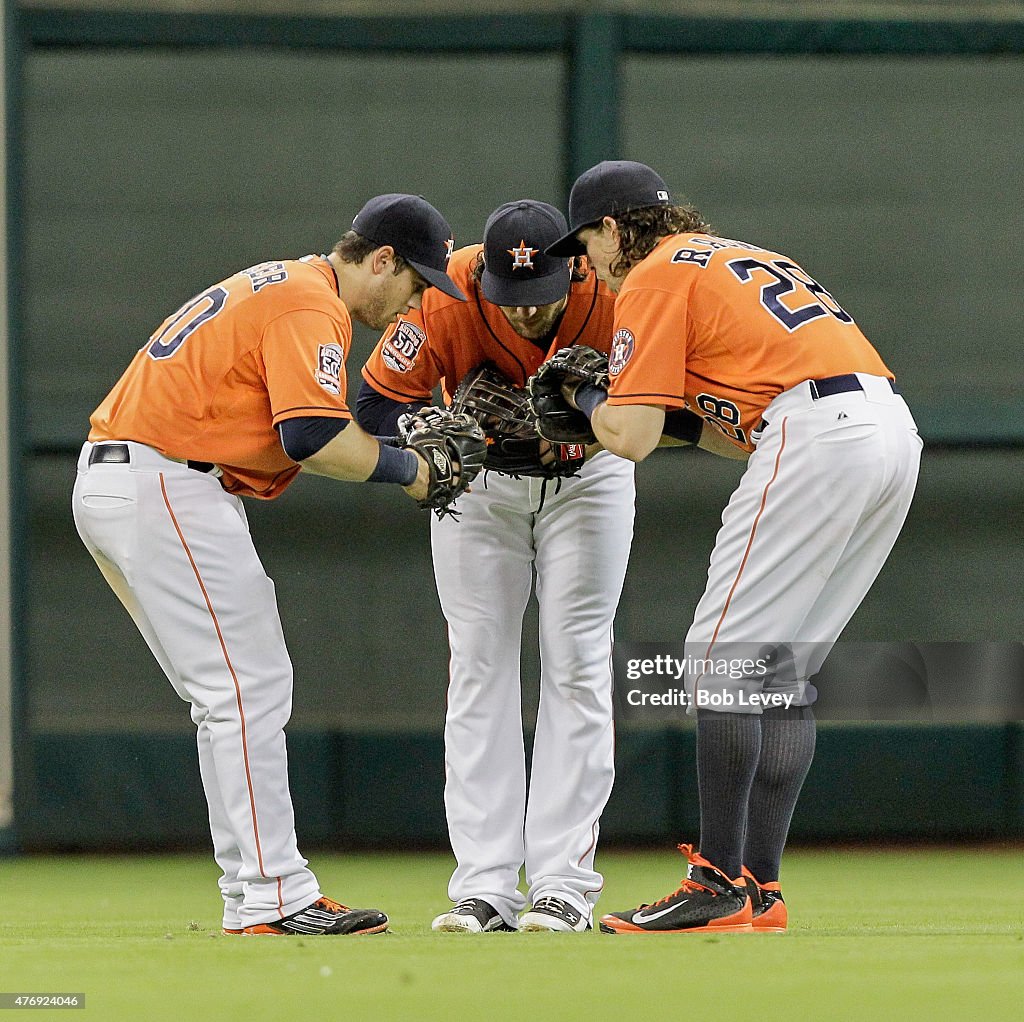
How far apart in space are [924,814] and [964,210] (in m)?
2.75

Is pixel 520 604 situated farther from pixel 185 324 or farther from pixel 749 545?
pixel 185 324

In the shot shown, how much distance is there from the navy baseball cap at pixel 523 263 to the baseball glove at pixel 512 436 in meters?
0.31

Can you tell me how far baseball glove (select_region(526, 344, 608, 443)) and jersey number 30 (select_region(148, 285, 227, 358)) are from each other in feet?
2.76

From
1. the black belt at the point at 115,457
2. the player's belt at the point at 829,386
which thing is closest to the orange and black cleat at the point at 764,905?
the player's belt at the point at 829,386

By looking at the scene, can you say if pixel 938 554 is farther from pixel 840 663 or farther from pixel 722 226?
pixel 722 226

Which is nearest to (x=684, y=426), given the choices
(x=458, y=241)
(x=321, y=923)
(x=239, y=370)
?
(x=239, y=370)

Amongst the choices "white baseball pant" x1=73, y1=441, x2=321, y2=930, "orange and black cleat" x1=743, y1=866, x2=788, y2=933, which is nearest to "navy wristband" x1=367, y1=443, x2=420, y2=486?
"white baseball pant" x1=73, y1=441, x2=321, y2=930

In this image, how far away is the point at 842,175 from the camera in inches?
252

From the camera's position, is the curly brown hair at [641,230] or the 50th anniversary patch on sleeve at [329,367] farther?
the curly brown hair at [641,230]

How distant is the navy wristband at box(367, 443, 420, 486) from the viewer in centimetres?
355

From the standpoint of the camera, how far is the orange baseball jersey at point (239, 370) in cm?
340


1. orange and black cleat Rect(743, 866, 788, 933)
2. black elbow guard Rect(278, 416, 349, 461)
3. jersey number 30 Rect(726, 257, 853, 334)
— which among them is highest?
jersey number 30 Rect(726, 257, 853, 334)

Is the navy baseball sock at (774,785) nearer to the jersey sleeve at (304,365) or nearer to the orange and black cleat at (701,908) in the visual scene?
the orange and black cleat at (701,908)

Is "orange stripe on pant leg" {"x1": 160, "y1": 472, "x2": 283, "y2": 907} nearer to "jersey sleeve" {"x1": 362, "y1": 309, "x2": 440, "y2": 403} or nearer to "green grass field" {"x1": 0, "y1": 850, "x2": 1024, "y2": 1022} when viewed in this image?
"green grass field" {"x1": 0, "y1": 850, "x2": 1024, "y2": 1022}
